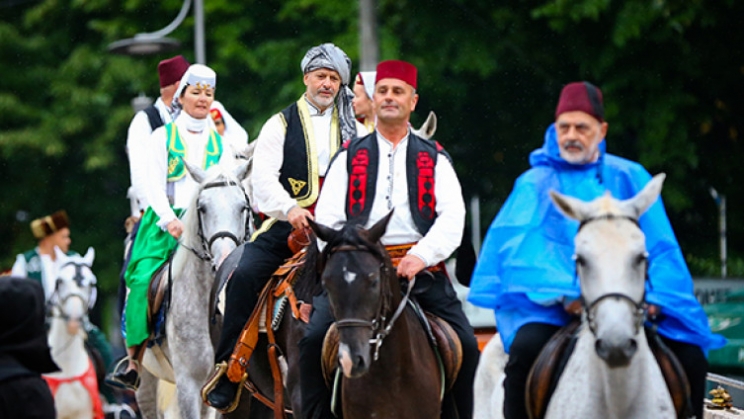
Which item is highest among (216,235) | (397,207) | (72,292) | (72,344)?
(397,207)

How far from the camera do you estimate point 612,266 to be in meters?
6.86

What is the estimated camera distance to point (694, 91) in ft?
71.2

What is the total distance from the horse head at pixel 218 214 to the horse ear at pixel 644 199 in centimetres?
432

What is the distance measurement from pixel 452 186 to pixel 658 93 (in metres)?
13.2

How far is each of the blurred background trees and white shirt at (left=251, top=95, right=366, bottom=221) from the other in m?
11.5

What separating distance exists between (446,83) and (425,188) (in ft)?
52.0

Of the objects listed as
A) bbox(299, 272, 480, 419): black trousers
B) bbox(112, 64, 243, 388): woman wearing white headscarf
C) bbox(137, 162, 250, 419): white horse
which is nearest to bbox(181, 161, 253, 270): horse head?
bbox(137, 162, 250, 419): white horse

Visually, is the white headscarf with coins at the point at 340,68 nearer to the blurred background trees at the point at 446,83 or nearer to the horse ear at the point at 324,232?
the horse ear at the point at 324,232

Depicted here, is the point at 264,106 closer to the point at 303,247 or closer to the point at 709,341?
the point at 303,247

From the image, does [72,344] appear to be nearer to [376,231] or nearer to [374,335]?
[374,335]

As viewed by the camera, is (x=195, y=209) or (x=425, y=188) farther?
(x=195, y=209)

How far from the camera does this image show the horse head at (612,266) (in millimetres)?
6730

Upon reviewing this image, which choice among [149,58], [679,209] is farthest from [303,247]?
[149,58]

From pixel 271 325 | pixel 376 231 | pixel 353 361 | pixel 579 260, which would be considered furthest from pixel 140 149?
pixel 579 260
